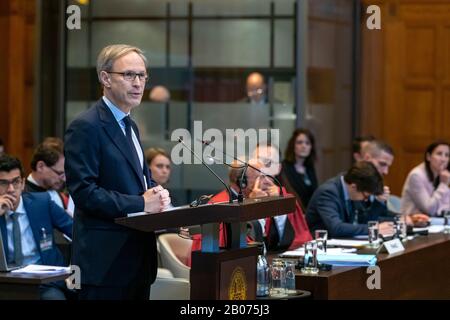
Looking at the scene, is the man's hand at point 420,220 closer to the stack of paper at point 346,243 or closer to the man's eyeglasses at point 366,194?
the man's eyeglasses at point 366,194

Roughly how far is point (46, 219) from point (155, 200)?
185 cm

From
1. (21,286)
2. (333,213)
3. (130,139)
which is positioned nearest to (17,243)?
(21,286)

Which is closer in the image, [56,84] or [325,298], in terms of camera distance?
[325,298]

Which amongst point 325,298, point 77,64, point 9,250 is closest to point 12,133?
point 77,64

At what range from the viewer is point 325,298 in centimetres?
455

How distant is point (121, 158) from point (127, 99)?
9.2 inches

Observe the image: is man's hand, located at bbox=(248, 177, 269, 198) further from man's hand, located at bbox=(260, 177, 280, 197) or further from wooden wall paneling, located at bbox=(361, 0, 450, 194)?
wooden wall paneling, located at bbox=(361, 0, 450, 194)

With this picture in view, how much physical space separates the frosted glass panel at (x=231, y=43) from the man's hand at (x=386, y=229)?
2.97 metres

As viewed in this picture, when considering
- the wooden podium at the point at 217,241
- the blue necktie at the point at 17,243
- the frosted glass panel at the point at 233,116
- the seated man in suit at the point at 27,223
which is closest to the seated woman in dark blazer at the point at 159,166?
the seated man in suit at the point at 27,223

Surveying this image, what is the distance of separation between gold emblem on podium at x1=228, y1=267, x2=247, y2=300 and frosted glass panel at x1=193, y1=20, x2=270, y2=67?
5.32m

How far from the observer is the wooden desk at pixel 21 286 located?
434 centimetres

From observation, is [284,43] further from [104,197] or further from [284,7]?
[104,197]

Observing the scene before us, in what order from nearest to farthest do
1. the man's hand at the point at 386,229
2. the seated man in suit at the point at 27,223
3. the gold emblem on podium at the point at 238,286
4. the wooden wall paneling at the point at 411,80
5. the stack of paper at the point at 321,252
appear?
the gold emblem on podium at the point at 238,286, the seated man in suit at the point at 27,223, the stack of paper at the point at 321,252, the man's hand at the point at 386,229, the wooden wall paneling at the point at 411,80
